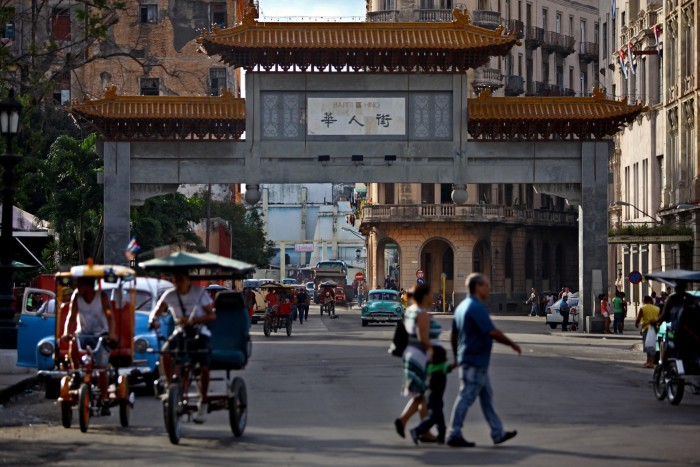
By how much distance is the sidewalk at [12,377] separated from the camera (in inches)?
901

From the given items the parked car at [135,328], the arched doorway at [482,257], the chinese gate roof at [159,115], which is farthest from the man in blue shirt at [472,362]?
the arched doorway at [482,257]

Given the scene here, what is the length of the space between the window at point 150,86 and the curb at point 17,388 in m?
64.8

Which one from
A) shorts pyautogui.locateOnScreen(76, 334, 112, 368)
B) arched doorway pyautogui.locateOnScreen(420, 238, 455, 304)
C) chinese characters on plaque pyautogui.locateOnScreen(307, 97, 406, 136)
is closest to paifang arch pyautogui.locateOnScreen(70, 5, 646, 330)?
chinese characters on plaque pyautogui.locateOnScreen(307, 97, 406, 136)

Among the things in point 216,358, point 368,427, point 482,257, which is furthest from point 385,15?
point 216,358

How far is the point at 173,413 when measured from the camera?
15711mm

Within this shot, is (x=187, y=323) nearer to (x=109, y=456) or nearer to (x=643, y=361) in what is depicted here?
(x=109, y=456)

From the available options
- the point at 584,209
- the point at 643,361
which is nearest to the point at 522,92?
the point at 584,209

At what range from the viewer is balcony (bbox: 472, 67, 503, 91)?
289ft

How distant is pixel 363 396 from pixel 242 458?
7.58m

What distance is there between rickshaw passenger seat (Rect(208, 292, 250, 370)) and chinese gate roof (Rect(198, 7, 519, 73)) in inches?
1214

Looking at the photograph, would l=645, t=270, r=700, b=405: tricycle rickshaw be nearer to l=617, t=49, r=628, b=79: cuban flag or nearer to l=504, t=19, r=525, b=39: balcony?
l=617, t=49, r=628, b=79: cuban flag

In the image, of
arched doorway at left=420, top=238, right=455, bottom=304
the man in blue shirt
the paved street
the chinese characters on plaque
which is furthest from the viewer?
arched doorway at left=420, top=238, right=455, bottom=304

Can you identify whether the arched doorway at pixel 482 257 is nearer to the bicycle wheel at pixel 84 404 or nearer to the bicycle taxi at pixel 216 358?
the bicycle taxi at pixel 216 358

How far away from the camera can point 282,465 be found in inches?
555
